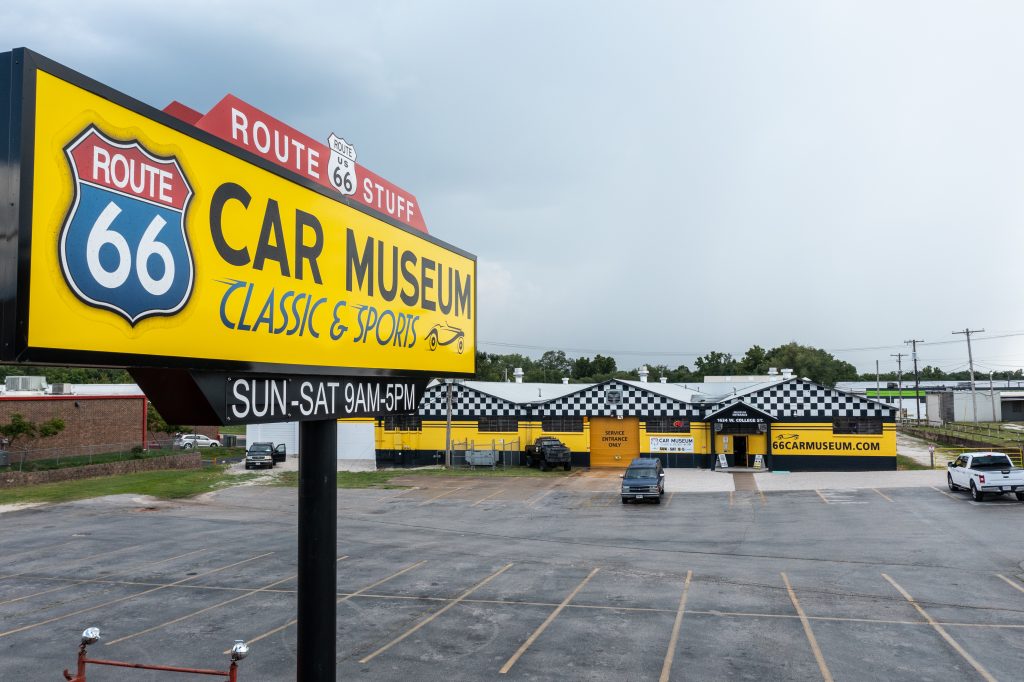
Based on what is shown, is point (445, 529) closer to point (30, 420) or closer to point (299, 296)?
point (299, 296)

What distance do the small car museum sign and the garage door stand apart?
A: 134ft

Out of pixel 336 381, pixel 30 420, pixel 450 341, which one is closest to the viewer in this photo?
pixel 336 381

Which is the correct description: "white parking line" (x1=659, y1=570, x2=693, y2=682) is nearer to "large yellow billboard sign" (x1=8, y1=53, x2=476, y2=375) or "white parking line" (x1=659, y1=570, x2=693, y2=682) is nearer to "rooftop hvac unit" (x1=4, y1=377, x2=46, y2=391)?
"large yellow billboard sign" (x1=8, y1=53, x2=476, y2=375)

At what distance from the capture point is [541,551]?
20.6 meters

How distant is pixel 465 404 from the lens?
4844 cm

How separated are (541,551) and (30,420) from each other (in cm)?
3783

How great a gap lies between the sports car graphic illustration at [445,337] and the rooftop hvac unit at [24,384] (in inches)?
1916

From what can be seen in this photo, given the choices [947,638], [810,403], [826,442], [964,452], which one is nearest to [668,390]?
[810,403]

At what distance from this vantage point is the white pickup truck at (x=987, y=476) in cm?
2731

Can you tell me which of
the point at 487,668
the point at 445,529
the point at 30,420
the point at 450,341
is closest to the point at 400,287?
the point at 450,341

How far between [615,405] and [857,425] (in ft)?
45.9

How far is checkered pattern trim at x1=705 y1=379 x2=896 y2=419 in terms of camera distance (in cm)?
4109

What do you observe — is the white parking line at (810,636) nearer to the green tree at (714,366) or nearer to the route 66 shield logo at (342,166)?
the route 66 shield logo at (342,166)

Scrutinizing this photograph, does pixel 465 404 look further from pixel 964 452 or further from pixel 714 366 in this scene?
pixel 714 366
